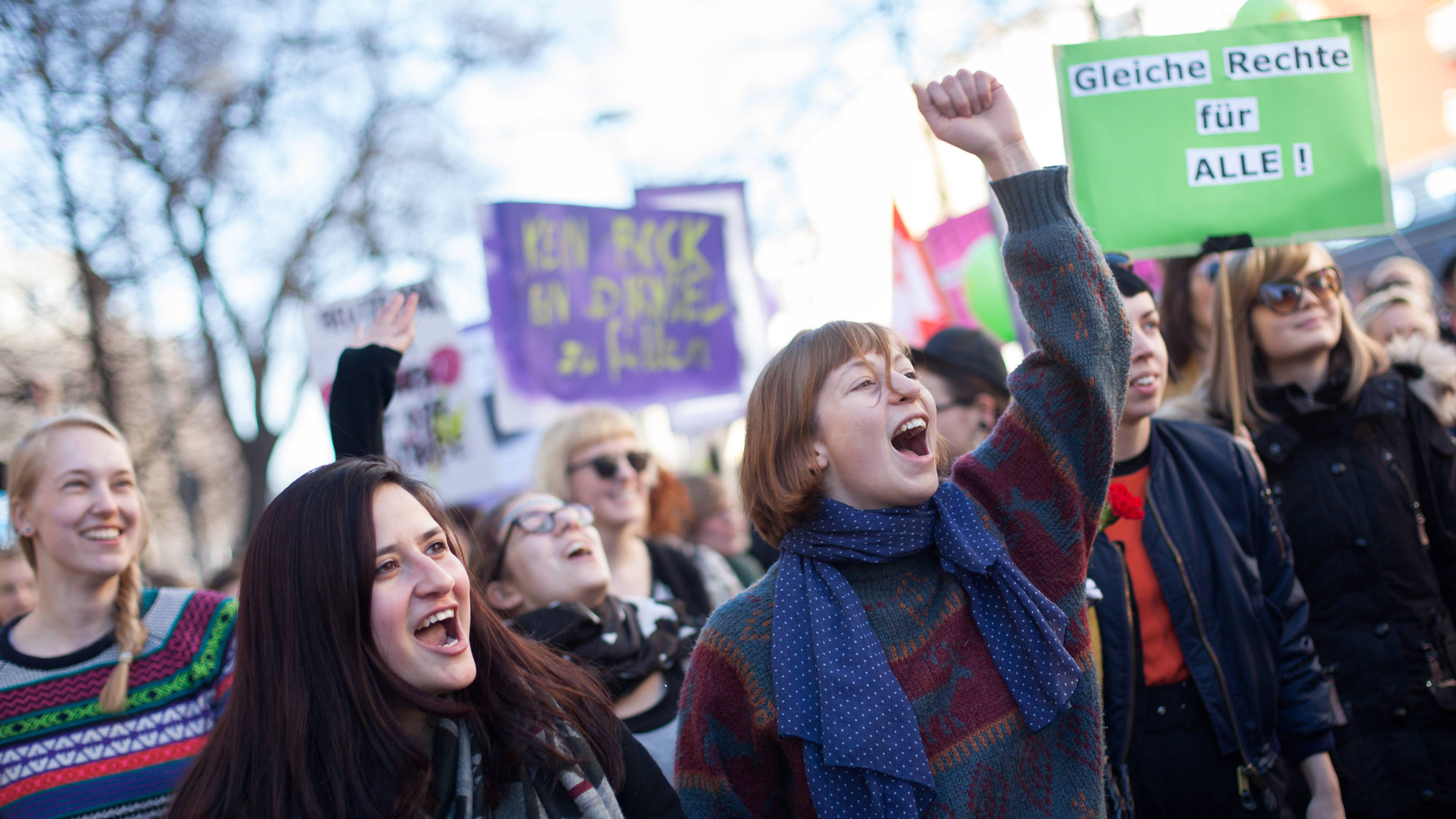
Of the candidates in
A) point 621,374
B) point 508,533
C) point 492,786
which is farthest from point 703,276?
point 492,786

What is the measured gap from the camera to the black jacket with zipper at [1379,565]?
2.96 meters

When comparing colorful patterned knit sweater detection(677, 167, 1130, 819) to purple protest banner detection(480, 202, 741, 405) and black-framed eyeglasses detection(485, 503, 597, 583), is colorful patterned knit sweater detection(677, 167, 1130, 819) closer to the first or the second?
black-framed eyeglasses detection(485, 503, 597, 583)

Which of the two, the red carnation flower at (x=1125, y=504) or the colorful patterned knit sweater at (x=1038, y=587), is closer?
the colorful patterned knit sweater at (x=1038, y=587)

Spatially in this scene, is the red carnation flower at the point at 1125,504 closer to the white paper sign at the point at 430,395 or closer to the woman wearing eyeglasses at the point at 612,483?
the woman wearing eyeglasses at the point at 612,483

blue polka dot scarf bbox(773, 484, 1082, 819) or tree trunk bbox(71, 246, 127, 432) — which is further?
tree trunk bbox(71, 246, 127, 432)

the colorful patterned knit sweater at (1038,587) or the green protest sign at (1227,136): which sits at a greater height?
the green protest sign at (1227,136)

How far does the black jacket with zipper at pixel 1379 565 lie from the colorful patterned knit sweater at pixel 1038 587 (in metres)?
1.34

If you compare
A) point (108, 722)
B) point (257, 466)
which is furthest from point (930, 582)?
point (257, 466)

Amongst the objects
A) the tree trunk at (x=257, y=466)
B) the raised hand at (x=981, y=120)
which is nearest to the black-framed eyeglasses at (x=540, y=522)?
the raised hand at (x=981, y=120)

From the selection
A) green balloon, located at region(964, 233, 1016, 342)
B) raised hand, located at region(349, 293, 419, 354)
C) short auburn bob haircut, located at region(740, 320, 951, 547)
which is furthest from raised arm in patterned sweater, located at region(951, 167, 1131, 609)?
green balloon, located at region(964, 233, 1016, 342)

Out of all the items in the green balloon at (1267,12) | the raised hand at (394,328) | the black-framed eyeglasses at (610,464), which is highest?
the green balloon at (1267,12)

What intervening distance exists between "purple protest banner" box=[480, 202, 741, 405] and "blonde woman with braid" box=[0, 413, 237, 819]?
2.76 meters

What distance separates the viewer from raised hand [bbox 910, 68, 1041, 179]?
2.20m

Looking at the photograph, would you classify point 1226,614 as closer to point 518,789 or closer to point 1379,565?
point 1379,565
